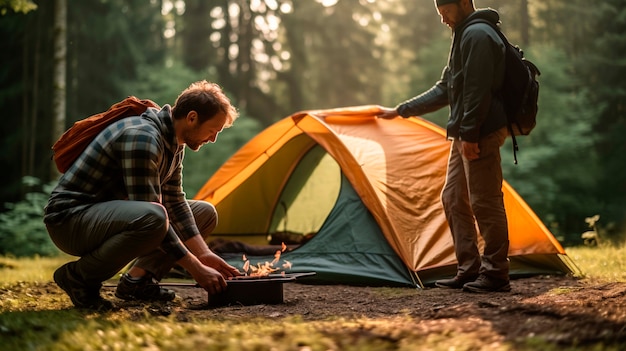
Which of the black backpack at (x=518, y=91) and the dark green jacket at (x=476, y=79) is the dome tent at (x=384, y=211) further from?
the black backpack at (x=518, y=91)

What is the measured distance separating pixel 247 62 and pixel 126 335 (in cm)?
1625

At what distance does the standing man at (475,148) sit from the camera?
4.04 meters

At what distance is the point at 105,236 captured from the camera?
10.6 ft

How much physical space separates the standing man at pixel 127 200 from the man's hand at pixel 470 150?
148 cm

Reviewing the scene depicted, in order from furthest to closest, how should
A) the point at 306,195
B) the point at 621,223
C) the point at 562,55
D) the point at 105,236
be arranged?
the point at 562,55
the point at 621,223
the point at 306,195
the point at 105,236

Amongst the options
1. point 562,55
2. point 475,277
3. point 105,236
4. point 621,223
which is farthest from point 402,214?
point 562,55

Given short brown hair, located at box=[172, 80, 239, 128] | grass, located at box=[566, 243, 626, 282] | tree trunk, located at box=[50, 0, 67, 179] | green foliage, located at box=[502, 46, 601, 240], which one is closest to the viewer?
short brown hair, located at box=[172, 80, 239, 128]

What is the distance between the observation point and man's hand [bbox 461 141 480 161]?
13.3 feet

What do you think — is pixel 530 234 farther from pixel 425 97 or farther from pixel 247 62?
pixel 247 62

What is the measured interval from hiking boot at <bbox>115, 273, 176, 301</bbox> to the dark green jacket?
209 centimetres

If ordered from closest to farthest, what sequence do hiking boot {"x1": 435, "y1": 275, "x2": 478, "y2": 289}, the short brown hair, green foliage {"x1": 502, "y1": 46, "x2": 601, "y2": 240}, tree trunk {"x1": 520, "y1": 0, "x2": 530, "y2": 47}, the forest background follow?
1. the short brown hair
2. hiking boot {"x1": 435, "y1": 275, "x2": 478, "y2": 289}
3. the forest background
4. green foliage {"x1": 502, "y1": 46, "x2": 601, "y2": 240}
5. tree trunk {"x1": 520, "y1": 0, "x2": 530, "y2": 47}

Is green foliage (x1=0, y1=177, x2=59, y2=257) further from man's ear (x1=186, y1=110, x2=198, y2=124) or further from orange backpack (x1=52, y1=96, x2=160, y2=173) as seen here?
man's ear (x1=186, y1=110, x2=198, y2=124)

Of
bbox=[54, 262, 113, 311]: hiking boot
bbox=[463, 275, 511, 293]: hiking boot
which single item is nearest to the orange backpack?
bbox=[54, 262, 113, 311]: hiking boot

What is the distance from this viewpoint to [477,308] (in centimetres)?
297
